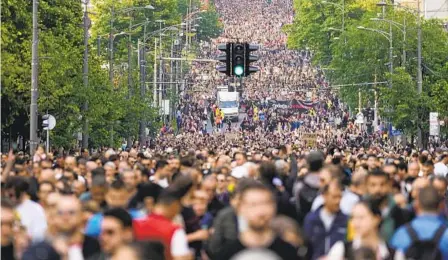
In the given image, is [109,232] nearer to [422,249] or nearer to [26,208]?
[422,249]

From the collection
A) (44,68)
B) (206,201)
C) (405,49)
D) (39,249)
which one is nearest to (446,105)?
(405,49)

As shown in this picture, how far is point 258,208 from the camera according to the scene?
11031 millimetres

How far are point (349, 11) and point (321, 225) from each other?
11003cm

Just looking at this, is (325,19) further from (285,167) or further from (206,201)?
(206,201)

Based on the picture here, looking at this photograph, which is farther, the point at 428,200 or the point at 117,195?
the point at 117,195

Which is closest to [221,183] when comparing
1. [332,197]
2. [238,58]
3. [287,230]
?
[332,197]

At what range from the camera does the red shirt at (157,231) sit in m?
13.1

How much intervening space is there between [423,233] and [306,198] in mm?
4849

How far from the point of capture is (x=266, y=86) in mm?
158375

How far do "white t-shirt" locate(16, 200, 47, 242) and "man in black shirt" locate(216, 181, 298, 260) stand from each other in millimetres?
4680

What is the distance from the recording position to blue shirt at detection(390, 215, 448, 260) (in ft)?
44.7

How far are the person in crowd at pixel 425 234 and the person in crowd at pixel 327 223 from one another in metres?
1.25

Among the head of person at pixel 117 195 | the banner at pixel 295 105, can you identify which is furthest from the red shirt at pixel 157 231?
the banner at pixel 295 105

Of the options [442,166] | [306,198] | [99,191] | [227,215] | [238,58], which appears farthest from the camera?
[238,58]
